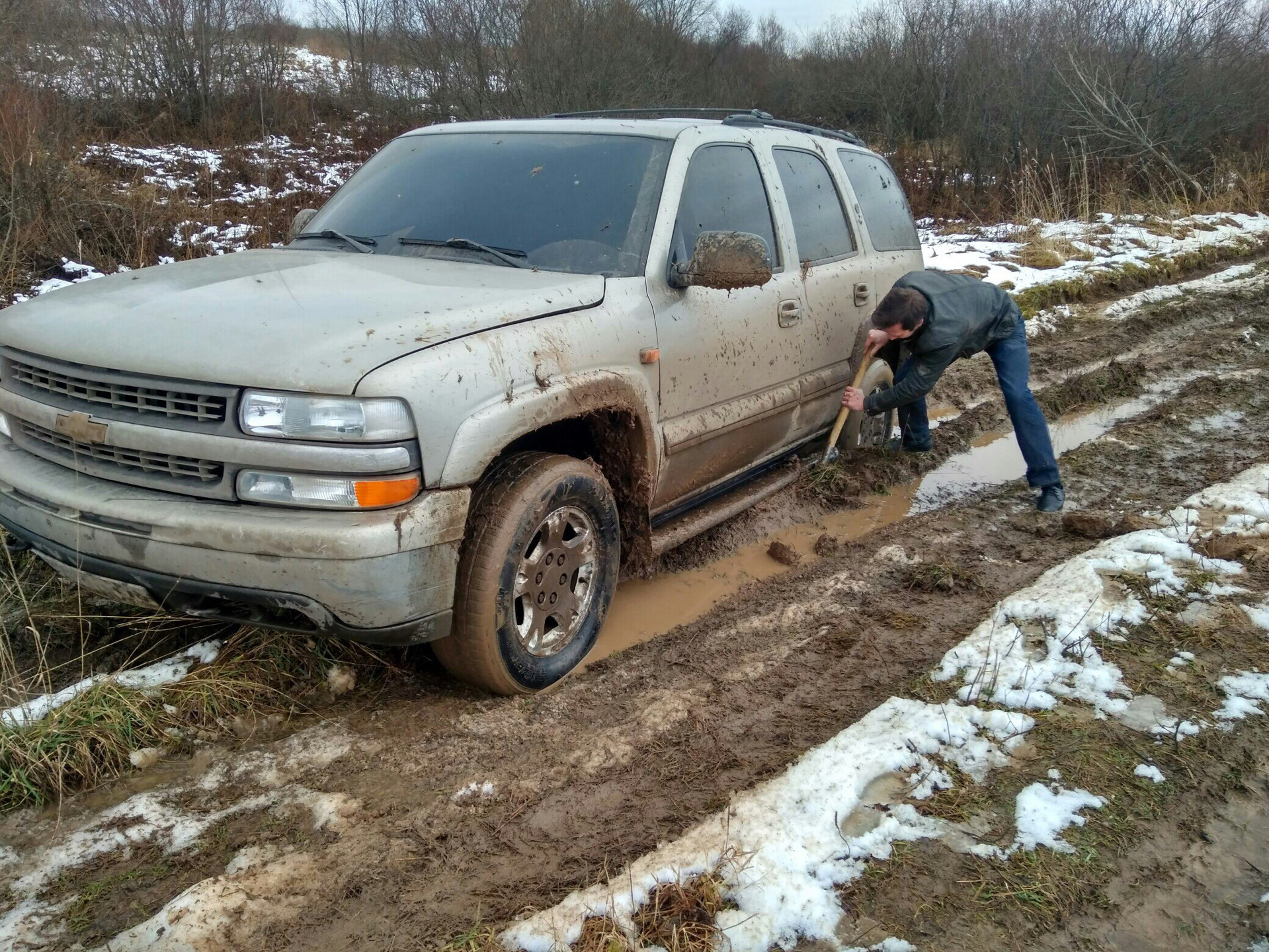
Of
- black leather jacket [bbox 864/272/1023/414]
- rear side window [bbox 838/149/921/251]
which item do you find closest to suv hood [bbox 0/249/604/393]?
black leather jacket [bbox 864/272/1023/414]

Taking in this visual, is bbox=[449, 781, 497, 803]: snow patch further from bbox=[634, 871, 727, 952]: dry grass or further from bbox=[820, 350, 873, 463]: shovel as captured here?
bbox=[820, 350, 873, 463]: shovel

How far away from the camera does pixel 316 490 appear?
265cm

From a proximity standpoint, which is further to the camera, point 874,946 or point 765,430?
point 765,430

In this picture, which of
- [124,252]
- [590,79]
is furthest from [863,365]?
[590,79]

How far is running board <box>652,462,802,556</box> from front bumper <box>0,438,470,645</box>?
4.22 ft

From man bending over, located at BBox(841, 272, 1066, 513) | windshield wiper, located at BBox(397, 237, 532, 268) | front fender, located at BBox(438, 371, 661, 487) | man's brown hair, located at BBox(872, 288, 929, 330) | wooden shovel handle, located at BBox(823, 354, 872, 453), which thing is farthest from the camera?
wooden shovel handle, located at BBox(823, 354, 872, 453)

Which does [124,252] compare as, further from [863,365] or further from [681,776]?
[681,776]

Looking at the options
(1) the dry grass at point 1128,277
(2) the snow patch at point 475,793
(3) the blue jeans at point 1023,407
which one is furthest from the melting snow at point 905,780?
(1) the dry grass at point 1128,277

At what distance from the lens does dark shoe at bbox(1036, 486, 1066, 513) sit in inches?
212

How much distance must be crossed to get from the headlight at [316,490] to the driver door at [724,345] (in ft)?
4.48

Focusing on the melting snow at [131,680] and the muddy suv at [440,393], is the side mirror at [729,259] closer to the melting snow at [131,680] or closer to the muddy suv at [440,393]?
the muddy suv at [440,393]

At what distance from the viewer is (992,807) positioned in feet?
8.86

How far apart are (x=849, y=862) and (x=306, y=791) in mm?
1523

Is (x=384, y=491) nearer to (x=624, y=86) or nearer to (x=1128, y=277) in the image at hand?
(x=1128, y=277)
